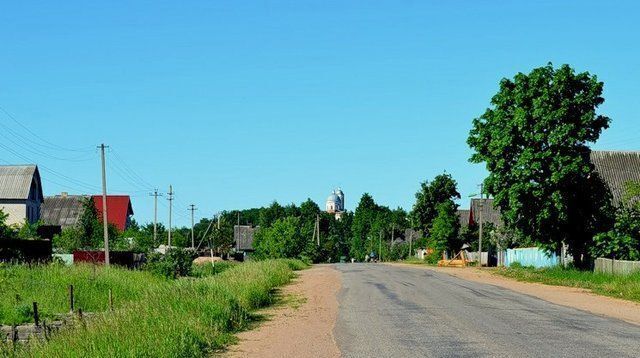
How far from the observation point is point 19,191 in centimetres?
7081

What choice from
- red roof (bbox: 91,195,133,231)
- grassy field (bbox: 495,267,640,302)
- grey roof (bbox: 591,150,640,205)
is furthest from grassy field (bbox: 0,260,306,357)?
red roof (bbox: 91,195,133,231)

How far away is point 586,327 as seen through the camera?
16.6 m

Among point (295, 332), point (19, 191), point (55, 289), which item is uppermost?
point (19, 191)

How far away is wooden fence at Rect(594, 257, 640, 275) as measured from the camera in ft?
102

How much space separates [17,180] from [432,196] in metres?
47.9

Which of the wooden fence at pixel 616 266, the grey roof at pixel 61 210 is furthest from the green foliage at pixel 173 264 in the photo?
the grey roof at pixel 61 210

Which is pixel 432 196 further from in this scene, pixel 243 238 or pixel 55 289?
pixel 55 289

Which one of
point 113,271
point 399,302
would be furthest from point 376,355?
point 113,271

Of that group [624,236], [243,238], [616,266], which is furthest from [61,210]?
[616,266]

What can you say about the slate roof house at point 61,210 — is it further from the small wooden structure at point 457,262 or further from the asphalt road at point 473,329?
the asphalt road at point 473,329

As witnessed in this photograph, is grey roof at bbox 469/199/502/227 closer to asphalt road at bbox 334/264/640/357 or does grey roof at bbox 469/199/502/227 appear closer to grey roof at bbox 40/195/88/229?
grey roof at bbox 40/195/88/229

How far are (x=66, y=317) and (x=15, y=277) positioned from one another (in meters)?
7.76

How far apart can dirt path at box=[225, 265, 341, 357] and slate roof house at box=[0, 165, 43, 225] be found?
5130 centimetres

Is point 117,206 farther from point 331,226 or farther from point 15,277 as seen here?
point 15,277
